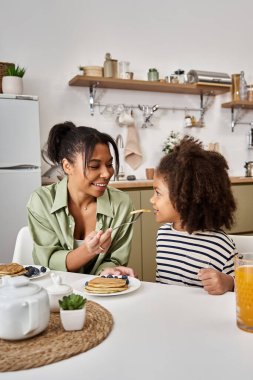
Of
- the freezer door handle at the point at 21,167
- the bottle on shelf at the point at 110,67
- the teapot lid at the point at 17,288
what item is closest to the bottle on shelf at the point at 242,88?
the bottle on shelf at the point at 110,67

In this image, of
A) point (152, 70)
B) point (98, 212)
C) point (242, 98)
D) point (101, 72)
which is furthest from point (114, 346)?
point (242, 98)

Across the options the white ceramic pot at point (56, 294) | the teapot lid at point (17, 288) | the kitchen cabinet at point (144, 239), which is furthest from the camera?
the kitchen cabinet at point (144, 239)

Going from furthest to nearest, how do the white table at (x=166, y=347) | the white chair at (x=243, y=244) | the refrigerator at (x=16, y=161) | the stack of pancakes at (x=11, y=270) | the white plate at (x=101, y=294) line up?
the refrigerator at (x=16, y=161) < the white chair at (x=243, y=244) < the stack of pancakes at (x=11, y=270) < the white plate at (x=101, y=294) < the white table at (x=166, y=347)

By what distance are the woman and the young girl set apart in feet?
0.73

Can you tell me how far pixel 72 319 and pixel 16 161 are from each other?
96.5 inches

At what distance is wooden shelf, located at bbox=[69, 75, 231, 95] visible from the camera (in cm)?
358

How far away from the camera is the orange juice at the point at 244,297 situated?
0.78m

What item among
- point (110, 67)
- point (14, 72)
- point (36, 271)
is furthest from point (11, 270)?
point (110, 67)

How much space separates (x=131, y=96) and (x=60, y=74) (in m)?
0.74

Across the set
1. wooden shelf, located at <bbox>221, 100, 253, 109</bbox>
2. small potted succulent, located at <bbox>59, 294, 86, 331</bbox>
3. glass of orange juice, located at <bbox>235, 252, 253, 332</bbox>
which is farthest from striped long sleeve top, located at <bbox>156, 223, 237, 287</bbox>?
wooden shelf, located at <bbox>221, 100, 253, 109</bbox>

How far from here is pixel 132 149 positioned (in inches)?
155

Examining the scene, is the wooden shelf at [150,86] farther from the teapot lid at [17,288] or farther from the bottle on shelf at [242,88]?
the teapot lid at [17,288]

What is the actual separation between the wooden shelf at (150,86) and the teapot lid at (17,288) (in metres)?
2.95

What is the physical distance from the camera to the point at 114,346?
0.72 m
